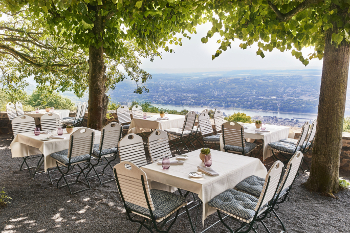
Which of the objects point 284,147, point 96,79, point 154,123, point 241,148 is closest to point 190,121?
point 154,123

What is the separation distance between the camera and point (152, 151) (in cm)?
396

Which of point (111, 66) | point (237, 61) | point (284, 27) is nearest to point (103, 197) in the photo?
point (284, 27)

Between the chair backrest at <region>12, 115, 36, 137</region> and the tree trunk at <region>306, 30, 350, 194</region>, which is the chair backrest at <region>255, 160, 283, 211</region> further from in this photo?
the chair backrest at <region>12, 115, 36, 137</region>

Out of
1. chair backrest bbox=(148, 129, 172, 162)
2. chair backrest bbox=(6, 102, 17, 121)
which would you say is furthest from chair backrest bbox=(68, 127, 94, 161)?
chair backrest bbox=(6, 102, 17, 121)

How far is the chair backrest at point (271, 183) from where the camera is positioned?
2.44m

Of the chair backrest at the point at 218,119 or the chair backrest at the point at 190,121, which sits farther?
the chair backrest at the point at 218,119

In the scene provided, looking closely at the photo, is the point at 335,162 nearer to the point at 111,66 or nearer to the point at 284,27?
the point at 284,27

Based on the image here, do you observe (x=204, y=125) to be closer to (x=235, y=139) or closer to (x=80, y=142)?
(x=235, y=139)

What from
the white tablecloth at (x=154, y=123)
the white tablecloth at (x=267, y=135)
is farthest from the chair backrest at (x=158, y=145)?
the white tablecloth at (x=154, y=123)

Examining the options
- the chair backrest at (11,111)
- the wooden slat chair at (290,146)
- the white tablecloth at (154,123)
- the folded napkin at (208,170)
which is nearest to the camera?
the folded napkin at (208,170)

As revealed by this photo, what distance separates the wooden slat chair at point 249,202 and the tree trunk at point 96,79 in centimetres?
427

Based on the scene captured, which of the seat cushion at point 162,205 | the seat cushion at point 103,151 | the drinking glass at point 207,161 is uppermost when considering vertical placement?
the drinking glass at point 207,161

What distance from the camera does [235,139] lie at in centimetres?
542

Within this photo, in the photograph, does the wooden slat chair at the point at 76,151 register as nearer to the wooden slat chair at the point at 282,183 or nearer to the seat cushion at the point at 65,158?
the seat cushion at the point at 65,158
